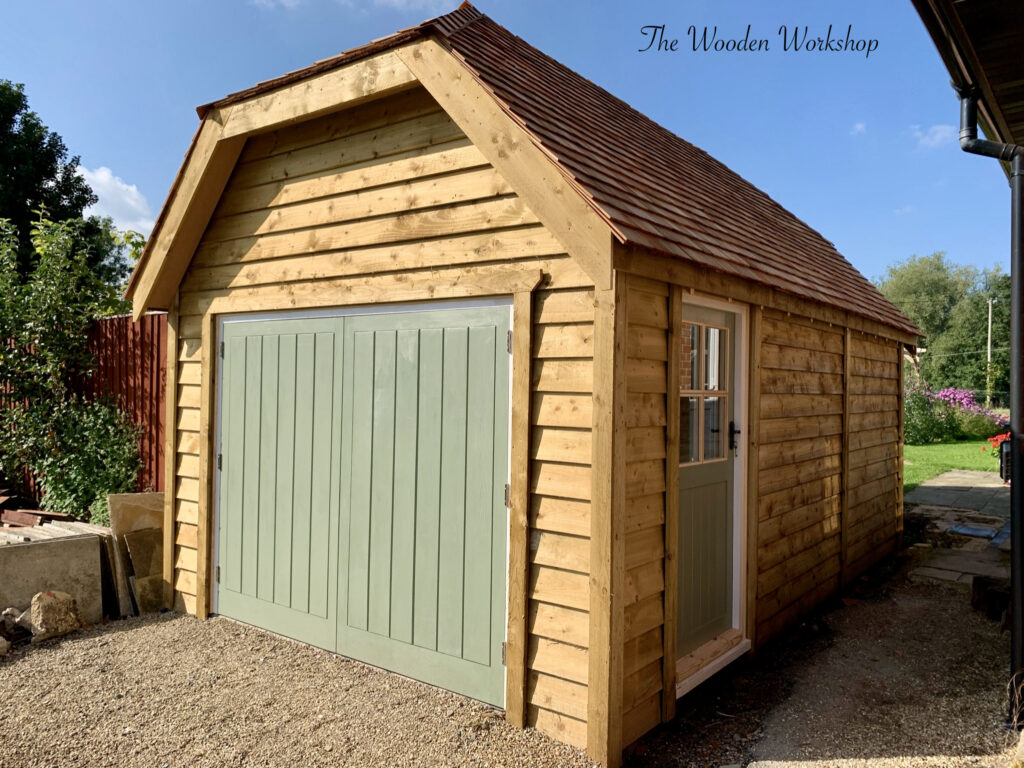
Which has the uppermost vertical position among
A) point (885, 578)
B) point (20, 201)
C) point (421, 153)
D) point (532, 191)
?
point (20, 201)

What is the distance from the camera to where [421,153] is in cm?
401

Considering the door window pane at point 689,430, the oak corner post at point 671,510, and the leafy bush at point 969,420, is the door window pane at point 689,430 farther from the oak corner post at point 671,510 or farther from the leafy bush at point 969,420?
the leafy bush at point 969,420

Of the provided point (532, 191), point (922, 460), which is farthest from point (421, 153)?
point (922, 460)

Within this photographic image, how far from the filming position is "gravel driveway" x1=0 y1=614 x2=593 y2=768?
10.5ft

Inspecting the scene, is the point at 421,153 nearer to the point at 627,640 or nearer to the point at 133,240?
the point at 627,640

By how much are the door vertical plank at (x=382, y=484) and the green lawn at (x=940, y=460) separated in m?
10.7

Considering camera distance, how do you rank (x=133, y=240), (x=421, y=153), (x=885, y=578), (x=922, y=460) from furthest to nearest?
(x=922, y=460)
(x=133, y=240)
(x=885, y=578)
(x=421, y=153)

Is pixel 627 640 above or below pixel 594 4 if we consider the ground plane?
below

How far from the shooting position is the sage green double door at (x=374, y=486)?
12.2 feet

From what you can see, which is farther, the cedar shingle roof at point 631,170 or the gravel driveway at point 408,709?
the cedar shingle roof at point 631,170

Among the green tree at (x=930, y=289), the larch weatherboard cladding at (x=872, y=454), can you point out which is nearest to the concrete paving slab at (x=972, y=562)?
the larch weatherboard cladding at (x=872, y=454)

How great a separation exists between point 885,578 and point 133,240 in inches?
417

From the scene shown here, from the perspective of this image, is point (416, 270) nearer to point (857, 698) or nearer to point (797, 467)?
point (797, 467)

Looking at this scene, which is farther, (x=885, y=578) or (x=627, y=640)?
(x=885, y=578)
